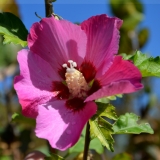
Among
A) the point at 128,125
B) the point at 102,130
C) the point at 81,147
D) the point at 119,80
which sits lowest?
the point at 81,147

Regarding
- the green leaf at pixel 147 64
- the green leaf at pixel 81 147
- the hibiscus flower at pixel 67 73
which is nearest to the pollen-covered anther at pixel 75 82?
the hibiscus flower at pixel 67 73

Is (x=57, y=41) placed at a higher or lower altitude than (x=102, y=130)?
higher

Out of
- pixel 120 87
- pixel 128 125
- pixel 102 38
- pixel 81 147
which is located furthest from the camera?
pixel 81 147

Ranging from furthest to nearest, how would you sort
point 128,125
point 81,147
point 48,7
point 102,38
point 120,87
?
point 81,147, point 128,125, point 48,7, point 102,38, point 120,87

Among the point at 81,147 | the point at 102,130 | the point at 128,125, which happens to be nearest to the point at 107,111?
the point at 102,130

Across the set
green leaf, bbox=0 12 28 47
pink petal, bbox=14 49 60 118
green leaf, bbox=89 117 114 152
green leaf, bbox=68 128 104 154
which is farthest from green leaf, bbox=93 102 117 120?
green leaf, bbox=68 128 104 154

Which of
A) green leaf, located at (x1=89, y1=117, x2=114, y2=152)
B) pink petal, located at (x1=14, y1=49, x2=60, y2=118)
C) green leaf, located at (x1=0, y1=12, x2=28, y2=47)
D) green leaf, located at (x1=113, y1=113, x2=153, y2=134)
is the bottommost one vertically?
green leaf, located at (x1=113, y1=113, x2=153, y2=134)

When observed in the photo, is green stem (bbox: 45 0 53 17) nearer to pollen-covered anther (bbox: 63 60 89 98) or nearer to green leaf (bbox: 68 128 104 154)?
pollen-covered anther (bbox: 63 60 89 98)

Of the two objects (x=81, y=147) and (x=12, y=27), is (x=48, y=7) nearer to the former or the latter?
(x=12, y=27)
